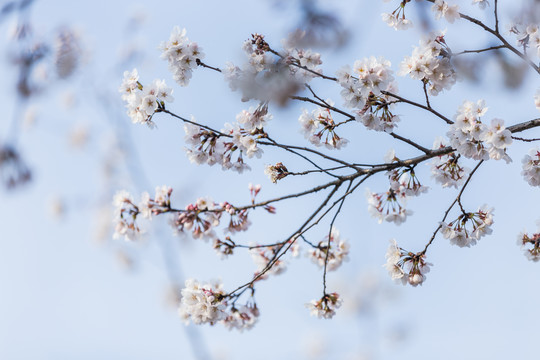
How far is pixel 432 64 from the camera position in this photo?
318 centimetres

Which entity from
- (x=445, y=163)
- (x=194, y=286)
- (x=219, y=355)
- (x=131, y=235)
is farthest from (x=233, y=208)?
(x=219, y=355)

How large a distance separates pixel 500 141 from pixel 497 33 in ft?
2.54

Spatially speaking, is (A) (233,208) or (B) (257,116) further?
(A) (233,208)

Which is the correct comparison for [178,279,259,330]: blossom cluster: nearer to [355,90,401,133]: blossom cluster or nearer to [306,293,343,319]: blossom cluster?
[306,293,343,319]: blossom cluster

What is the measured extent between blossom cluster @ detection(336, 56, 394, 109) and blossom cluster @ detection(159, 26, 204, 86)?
39.2 inches

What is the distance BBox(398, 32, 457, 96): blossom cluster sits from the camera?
3.19 metres

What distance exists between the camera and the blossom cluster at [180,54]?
3.43m

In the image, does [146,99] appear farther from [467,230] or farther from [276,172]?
[467,230]

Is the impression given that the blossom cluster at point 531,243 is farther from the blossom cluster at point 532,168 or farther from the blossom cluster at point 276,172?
the blossom cluster at point 276,172

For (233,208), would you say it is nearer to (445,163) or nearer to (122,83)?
(122,83)

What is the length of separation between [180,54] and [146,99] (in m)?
0.38

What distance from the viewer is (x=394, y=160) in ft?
10.9

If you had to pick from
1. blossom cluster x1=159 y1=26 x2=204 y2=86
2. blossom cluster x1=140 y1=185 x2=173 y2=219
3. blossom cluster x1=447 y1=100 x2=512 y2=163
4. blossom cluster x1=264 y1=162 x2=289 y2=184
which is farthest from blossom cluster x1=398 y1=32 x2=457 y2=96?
blossom cluster x1=140 y1=185 x2=173 y2=219

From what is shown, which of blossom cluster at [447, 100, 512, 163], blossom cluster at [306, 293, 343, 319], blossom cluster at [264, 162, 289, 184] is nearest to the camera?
blossom cluster at [447, 100, 512, 163]
